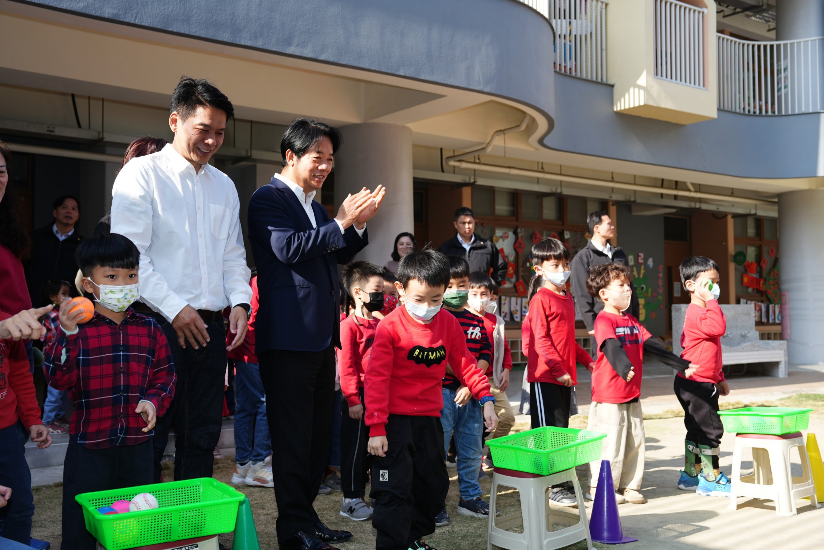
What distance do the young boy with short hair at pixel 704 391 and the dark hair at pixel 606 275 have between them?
69cm

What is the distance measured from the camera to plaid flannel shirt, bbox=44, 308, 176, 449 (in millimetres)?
2594

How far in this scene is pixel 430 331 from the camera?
3.37m

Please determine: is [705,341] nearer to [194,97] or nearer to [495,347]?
[495,347]

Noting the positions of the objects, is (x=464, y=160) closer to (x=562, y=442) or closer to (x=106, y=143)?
(x=106, y=143)

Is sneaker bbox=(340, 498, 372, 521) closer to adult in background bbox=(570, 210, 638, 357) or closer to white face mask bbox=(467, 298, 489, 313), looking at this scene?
white face mask bbox=(467, 298, 489, 313)

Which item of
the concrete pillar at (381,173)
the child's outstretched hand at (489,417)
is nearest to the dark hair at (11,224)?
the child's outstretched hand at (489,417)

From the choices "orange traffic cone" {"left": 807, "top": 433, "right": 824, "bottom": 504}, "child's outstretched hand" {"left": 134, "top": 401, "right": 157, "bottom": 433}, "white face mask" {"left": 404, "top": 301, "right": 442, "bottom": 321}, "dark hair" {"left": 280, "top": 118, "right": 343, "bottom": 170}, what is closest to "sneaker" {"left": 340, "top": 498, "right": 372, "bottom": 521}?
"white face mask" {"left": 404, "top": 301, "right": 442, "bottom": 321}

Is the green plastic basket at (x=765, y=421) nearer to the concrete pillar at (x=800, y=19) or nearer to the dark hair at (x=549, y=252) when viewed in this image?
the dark hair at (x=549, y=252)

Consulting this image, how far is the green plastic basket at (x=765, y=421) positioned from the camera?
4.29 m

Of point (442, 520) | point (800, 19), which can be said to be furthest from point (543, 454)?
point (800, 19)

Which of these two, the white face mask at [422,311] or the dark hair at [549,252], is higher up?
the dark hair at [549,252]

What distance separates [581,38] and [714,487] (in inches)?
273

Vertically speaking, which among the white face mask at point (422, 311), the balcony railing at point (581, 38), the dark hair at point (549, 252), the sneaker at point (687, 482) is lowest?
the sneaker at point (687, 482)

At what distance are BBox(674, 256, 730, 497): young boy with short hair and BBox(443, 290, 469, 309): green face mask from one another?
164 centimetres
